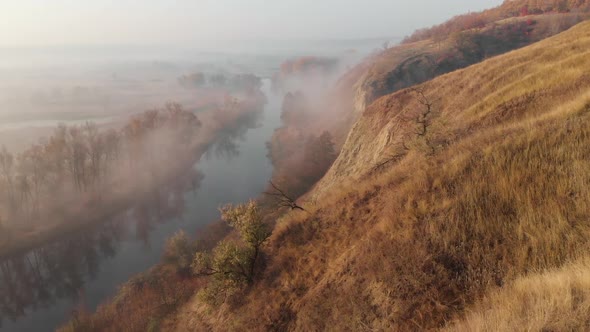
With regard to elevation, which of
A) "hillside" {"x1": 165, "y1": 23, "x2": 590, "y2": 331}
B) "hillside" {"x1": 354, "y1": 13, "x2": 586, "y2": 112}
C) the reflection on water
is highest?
"hillside" {"x1": 354, "y1": 13, "x2": 586, "y2": 112}

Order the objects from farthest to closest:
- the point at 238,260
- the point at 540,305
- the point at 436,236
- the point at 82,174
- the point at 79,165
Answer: the point at 79,165 → the point at 82,174 → the point at 238,260 → the point at 436,236 → the point at 540,305

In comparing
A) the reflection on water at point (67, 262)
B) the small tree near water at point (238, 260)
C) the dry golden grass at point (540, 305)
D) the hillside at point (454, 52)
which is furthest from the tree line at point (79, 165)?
the dry golden grass at point (540, 305)

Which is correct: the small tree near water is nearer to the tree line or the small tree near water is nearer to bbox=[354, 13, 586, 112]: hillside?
the tree line

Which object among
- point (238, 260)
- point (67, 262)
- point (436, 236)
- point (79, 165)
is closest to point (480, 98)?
point (436, 236)

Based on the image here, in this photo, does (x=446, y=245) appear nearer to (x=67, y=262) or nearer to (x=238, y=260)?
(x=238, y=260)

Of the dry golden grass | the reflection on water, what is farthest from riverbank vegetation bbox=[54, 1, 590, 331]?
the reflection on water

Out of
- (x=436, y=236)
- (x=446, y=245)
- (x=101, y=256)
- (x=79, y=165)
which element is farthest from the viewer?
(x=79, y=165)
